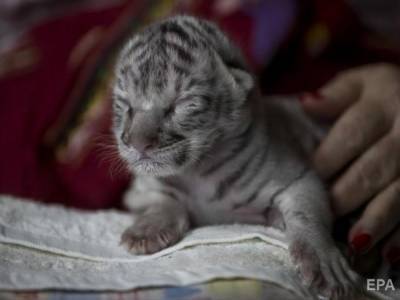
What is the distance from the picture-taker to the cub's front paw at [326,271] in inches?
42.5

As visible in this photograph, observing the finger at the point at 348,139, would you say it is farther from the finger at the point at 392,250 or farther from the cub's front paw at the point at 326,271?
the cub's front paw at the point at 326,271

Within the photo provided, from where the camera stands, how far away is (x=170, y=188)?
4.81 ft

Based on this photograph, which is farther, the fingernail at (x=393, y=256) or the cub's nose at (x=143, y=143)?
the fingernail at (x=393, y=256)

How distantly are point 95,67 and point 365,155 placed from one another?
43.2 inches

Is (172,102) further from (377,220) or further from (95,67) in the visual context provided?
(95,67)

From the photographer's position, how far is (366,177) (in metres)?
1.42

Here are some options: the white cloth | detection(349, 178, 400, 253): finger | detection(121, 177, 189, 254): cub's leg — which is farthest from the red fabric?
detection(349, 178, 400, 253): finger

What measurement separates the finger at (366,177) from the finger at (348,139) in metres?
0.03

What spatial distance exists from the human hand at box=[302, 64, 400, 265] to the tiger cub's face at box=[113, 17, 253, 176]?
317 millimetres

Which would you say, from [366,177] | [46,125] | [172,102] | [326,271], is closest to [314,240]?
[326,271]

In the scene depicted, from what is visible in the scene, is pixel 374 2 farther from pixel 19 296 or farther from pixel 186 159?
pixel 19 296

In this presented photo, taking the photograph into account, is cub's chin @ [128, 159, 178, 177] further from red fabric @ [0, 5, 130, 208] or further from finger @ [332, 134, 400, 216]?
red fabric @ [0, 5, 130, 208]

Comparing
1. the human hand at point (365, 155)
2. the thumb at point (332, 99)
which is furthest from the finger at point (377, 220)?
the thumb at point (332, 99)

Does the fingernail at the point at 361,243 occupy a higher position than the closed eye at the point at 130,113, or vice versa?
the closed eye at the point at 130,113
